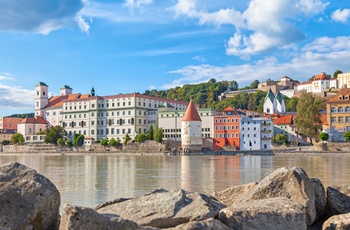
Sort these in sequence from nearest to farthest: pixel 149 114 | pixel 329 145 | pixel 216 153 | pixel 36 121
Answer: pixel 329 145
pixel 216 153
pixel 149 114
pixel 36 121

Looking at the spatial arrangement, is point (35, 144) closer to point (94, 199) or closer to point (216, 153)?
point (216, 153)

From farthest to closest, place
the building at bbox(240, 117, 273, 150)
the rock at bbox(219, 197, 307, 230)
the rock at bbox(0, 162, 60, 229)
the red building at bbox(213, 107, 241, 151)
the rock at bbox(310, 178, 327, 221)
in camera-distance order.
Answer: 1. the red building at bbox(213, 107, 241, 151)
2. the building at bbox(240, 117, 273, 150)
3. the rock at bbox(310, 178, 327, 221)
4. the rock at bbox(219, 197, 307, 230)
5. the rock at bbox(0, 162, 60, 229)

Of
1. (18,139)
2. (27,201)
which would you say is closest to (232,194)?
(27,201)

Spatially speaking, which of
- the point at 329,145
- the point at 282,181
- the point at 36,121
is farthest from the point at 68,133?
the point at 282,181

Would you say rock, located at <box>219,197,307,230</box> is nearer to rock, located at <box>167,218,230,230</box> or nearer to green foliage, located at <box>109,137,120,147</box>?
rock, located at <box>167,218,230,230</box>

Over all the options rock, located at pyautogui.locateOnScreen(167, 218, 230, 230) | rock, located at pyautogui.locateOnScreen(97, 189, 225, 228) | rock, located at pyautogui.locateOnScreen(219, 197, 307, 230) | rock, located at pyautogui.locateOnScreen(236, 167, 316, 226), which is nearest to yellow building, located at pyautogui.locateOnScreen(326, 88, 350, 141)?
rock, located at pyautogui.locateOnScreen(236, 167, 316, 226)

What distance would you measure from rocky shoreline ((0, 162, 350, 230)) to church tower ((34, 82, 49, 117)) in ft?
408

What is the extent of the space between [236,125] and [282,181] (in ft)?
270

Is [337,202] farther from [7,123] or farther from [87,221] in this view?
[7,123]

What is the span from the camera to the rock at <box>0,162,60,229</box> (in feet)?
17.7

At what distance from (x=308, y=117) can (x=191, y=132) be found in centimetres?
2204

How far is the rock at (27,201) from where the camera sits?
5.39 m

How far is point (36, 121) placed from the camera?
11969cm

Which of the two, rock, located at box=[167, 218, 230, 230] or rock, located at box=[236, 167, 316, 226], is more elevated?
rock, located at box=[236, 167, 316, 226]
